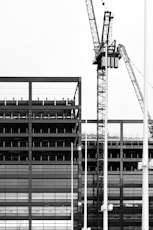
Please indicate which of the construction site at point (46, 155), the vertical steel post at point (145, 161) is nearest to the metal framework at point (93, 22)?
the construction site at point (46, 155)

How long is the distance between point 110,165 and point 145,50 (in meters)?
138

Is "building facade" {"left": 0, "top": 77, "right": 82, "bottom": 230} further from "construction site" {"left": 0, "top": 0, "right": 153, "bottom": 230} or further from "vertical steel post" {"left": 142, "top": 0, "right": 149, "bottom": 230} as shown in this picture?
"vertical steel post" {"left": 142, "top": 0, "right": 149, "bottom": 230}

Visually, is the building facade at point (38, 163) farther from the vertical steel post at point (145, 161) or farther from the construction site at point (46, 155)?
the vertical steel post at point (145, 161)

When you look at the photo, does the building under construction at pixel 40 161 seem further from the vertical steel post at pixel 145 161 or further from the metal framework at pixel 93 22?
the vertical steel post at pixel 145 161

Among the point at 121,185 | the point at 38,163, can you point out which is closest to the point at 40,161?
the point at 38,163

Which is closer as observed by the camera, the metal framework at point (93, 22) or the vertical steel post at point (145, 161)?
the vertical steel post at point (145, 161)

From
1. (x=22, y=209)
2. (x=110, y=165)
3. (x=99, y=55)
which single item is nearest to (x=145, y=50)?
(x=99, y=55)

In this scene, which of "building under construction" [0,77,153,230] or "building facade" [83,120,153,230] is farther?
"building facade" [83,120,153,230]

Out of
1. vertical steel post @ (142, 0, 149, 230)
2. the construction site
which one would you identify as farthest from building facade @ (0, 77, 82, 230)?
vertical steel post @ (142, 0, 149, 230)

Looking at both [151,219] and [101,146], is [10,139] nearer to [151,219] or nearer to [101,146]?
[101,146]

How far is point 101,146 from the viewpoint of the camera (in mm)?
164375

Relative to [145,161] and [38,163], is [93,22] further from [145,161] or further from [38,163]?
[145,161]

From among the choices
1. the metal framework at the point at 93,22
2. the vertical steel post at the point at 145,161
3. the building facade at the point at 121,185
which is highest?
the metal framework at the point at 93,22

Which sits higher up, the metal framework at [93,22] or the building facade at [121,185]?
the metal framework at [93,22]
